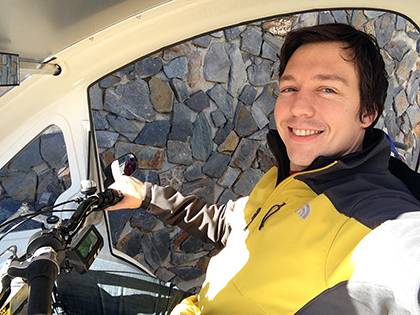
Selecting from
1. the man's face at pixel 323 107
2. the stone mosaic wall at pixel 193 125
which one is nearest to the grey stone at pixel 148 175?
the stone mosaic wall at pixel 193 125

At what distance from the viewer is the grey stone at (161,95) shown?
403cm

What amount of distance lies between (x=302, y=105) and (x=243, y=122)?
10.0 ft

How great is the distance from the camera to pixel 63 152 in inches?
70.2

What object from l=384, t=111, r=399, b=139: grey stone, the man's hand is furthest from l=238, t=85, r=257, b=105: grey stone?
the man's hand

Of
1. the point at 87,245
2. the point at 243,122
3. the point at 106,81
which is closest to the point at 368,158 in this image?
the point at 87,245

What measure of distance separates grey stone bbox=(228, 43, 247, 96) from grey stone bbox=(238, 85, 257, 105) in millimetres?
44

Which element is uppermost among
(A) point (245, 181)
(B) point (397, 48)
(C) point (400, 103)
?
(B) point (397, 48)

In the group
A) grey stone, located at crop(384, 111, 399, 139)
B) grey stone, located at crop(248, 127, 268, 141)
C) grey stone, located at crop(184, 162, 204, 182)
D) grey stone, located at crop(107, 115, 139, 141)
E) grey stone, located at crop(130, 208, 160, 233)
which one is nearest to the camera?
grey stone, located at crop(107, 115, 139, 141)

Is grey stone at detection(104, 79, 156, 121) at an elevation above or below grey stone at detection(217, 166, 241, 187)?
above

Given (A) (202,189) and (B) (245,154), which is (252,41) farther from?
(A) (202,189)

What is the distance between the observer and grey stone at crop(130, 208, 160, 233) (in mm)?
4051

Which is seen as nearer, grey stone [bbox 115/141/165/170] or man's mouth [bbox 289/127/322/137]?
man's mouth [bbox 289/127/322/137]

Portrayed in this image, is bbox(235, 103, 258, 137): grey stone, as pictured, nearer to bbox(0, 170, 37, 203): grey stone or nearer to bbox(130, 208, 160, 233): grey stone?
bbox(130, 208, 160, 233): grey stone

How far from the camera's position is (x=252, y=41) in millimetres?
4328
